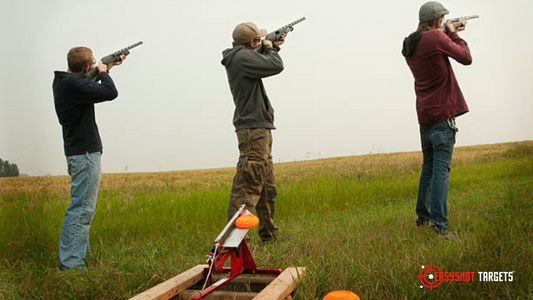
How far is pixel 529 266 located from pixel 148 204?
205 inches

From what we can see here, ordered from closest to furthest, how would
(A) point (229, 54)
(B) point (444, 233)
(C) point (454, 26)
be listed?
(B) point (444, 233) < (A) point (229, 54) < (C) point (454, 26)

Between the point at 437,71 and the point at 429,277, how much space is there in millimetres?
2333

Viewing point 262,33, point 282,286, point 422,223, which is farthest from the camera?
point 422,223

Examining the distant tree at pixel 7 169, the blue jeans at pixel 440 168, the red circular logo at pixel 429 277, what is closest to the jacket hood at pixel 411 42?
the blue jeans at pixel 440 168

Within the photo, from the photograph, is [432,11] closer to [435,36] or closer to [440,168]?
[435,36]

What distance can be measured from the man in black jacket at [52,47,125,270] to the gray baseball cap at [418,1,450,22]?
3.37m

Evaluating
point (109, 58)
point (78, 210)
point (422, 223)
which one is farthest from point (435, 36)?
point (78, 210)

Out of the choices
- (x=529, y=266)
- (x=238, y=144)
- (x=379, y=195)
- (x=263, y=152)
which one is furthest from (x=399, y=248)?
(x=379, y=195)

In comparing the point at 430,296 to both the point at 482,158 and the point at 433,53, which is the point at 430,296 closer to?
the point at 433,53

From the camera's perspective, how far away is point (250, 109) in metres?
4.43

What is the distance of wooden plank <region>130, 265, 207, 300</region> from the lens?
2.69 m

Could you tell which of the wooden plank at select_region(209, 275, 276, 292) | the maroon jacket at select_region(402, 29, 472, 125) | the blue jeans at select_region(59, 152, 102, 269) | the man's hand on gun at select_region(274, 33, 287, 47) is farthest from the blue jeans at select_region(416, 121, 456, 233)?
the blue jeans at select_region(59, 152, 102, 269)

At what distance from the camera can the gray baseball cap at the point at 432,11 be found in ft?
14.5

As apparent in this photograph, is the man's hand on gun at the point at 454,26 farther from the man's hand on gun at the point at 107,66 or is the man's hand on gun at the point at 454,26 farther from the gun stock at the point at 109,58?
the man's hand on gun at the point at 107,66
